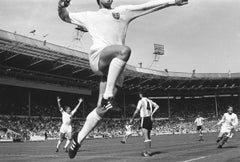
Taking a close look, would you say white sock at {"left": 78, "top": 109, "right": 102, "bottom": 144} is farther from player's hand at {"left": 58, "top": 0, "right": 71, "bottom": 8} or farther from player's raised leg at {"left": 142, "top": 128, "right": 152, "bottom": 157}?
player's raised leg at {"left": 142, "top": 128, "right": 152, "bottom": 157}

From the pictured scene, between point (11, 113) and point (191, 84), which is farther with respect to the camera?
point (191, 84)

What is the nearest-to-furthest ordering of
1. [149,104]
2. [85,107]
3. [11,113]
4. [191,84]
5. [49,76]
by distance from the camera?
[149,104] → [11,113] → [49,76] → [85,107] → [191,84]

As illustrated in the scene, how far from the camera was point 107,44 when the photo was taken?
4258 mm

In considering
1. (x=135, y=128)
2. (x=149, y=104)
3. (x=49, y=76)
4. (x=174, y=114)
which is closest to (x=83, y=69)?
(x=49, y=76)

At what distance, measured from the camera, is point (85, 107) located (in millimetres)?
55656

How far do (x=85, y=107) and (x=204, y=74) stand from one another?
2433 cm

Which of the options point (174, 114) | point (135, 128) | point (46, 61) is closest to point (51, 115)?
point (46, 61)

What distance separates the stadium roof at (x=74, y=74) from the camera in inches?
1567

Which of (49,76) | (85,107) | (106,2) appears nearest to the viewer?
(106,2)

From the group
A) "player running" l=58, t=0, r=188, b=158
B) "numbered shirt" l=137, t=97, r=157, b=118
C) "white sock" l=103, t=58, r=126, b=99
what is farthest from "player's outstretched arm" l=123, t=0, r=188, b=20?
"numbered shirt" l=137, t=97, r=157, b=118

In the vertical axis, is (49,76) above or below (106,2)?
above

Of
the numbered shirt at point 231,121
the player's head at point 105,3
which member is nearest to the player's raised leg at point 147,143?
the numbered shirt at point 231,121

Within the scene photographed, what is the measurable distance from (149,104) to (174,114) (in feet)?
185

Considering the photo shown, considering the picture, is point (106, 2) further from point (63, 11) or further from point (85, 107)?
point (85, 107)
